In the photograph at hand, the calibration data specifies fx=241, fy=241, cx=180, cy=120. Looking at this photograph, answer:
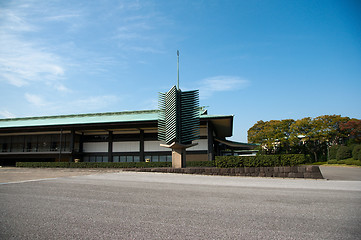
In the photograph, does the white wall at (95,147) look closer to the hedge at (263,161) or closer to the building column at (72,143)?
the building column at (72,143)

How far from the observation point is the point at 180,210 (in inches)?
247

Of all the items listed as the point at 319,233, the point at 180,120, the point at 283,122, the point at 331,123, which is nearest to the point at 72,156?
the point at 180,120

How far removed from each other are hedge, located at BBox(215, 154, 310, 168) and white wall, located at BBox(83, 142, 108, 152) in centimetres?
2471

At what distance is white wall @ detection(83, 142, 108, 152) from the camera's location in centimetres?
3994

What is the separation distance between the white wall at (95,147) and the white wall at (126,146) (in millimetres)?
1822

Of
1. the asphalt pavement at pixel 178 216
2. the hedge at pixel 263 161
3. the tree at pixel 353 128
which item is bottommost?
the asphalt pavement at pixel 178 216

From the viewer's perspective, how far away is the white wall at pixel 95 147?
131 feet

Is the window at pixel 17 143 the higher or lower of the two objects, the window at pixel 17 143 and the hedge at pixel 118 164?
the higher

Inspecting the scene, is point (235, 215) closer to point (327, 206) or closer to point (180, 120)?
point (327, 206)

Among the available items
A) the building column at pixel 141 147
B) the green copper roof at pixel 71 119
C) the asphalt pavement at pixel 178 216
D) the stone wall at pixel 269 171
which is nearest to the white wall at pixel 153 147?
Answer: the building column at pixel 141 147

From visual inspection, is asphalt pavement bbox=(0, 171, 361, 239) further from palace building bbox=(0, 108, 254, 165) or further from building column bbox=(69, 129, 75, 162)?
building column bbox=(69, 129, 75, 162)

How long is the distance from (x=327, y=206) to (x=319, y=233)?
2768 mm

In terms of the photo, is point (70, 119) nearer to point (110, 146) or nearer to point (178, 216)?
point (110, 146)

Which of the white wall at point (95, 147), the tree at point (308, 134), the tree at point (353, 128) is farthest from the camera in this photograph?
the tree at point (308, 134)
